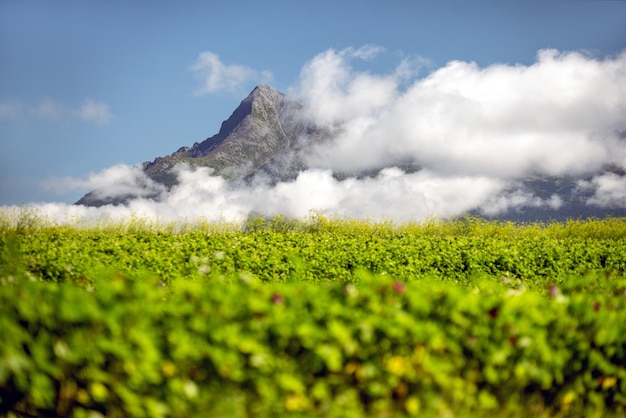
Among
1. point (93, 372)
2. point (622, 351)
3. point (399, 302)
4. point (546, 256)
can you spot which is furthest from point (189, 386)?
point (546, 256)

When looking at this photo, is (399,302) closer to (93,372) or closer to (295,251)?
(93,372)

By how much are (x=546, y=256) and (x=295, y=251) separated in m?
6.43

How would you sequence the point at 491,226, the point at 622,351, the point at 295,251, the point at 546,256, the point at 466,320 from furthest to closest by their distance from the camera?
the point at 491,226 → the point at 546,256 → the point at 295,251 → the point at 622,351 → the point at 466,320

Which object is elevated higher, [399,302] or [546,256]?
[399,302]

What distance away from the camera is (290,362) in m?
2.76

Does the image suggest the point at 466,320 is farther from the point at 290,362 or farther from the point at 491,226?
the point at 491,226

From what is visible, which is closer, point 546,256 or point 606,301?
point 606,301

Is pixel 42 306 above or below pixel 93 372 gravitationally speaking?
above

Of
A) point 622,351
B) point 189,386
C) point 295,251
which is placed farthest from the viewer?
point 295,251

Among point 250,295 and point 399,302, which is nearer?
point 250,295

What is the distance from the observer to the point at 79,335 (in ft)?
8.52

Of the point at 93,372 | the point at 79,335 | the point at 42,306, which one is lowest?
the point at 93,372

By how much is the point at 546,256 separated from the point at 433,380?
9.60 meters

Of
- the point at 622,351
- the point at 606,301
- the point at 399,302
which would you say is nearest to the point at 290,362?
the point at 399,302
